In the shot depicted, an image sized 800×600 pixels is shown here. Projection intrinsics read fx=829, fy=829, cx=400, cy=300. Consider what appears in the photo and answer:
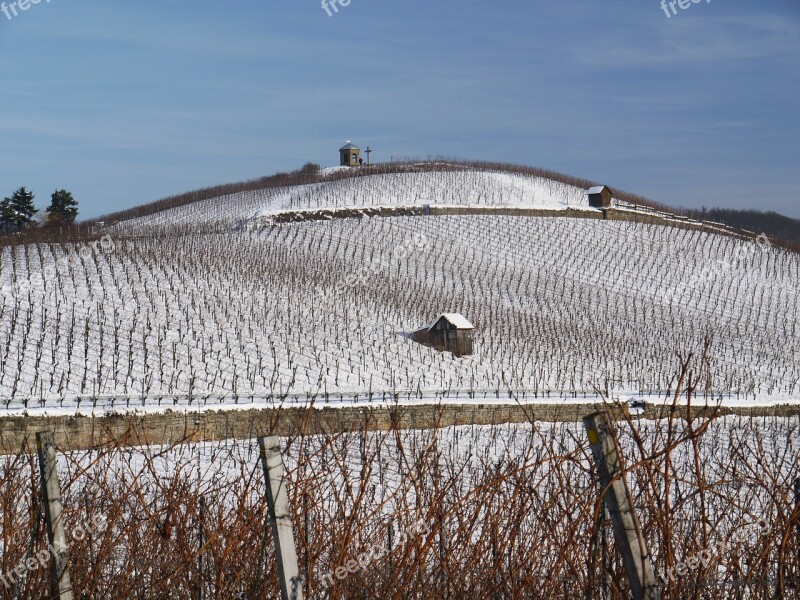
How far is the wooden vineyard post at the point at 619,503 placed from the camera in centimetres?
279

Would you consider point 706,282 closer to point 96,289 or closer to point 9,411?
point 96,289

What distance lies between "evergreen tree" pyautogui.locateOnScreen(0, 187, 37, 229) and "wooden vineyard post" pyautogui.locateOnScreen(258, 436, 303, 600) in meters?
49.0

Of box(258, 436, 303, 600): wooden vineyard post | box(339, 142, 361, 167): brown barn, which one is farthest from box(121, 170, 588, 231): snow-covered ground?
box(258, 436, 303, 600): wooden vineyard post

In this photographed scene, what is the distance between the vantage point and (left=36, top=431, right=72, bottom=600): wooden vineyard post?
3910mm

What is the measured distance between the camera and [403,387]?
2120 cm

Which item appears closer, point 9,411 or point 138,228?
point 9,411

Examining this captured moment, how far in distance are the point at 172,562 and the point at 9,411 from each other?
11.9m

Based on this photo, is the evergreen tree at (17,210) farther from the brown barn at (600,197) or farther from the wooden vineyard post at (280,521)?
the wooden vineyard post at (280,521)

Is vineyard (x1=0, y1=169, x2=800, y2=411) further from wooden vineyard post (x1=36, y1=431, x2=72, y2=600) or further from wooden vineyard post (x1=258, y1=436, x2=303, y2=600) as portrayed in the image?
wooden vineyard post (x1=258, y1=436, x2=303, y2=600)

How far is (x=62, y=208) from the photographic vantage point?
159ft

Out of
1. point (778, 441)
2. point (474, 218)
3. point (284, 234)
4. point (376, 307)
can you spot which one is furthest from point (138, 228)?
point (778, 441)

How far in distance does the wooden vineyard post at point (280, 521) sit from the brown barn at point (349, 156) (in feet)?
210

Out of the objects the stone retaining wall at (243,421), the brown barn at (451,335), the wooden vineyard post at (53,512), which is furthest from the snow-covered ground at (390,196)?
the wooden vineyard post at (53,512)

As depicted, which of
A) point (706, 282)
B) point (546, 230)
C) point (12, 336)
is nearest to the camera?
point (12, 336)
